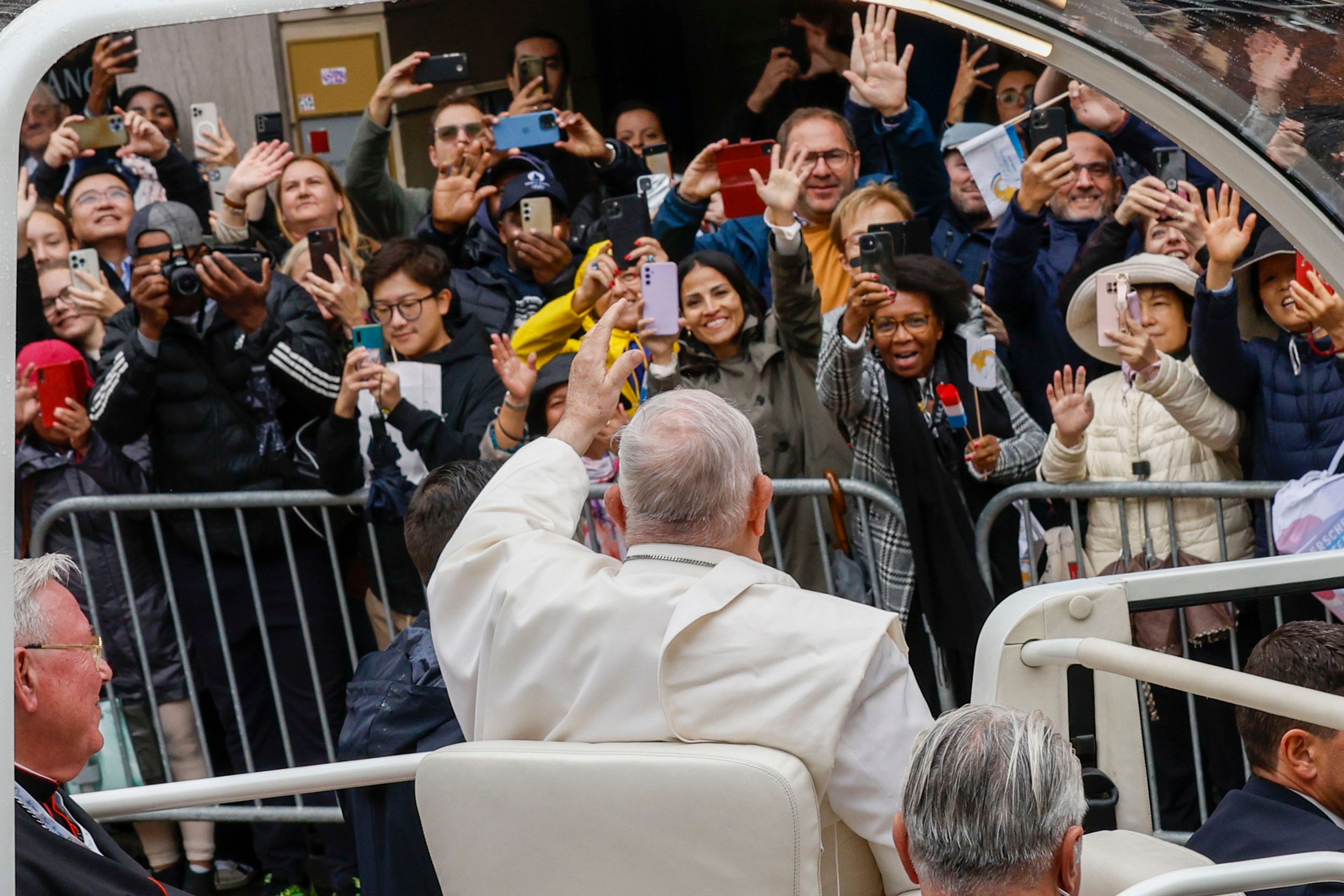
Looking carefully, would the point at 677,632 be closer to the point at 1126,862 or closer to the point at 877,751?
A: the point at 877,751

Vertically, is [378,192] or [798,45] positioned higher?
[798,45]

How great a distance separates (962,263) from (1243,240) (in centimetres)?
106

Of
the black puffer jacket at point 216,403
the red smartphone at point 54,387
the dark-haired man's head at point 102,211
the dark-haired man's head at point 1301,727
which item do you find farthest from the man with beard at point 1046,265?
the dark-haired man's head at point 102,211

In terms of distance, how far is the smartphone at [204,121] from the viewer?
5.66 meters

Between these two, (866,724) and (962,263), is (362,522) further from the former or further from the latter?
(866,724)

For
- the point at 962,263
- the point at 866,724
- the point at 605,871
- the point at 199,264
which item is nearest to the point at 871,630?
the point at 866,724

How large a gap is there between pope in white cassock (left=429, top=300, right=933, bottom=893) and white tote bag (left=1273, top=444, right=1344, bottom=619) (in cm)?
189

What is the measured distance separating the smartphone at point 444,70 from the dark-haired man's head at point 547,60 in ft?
1.42

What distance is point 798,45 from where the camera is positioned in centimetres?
574

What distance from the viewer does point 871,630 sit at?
2084 mm

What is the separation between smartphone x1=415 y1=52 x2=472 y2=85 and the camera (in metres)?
5.26

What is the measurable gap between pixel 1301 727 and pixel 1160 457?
1.64m

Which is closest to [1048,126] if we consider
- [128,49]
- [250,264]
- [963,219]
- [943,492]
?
[963,219]

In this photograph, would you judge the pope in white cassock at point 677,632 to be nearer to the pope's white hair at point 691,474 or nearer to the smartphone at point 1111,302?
the pope's white hair at point 691,474
